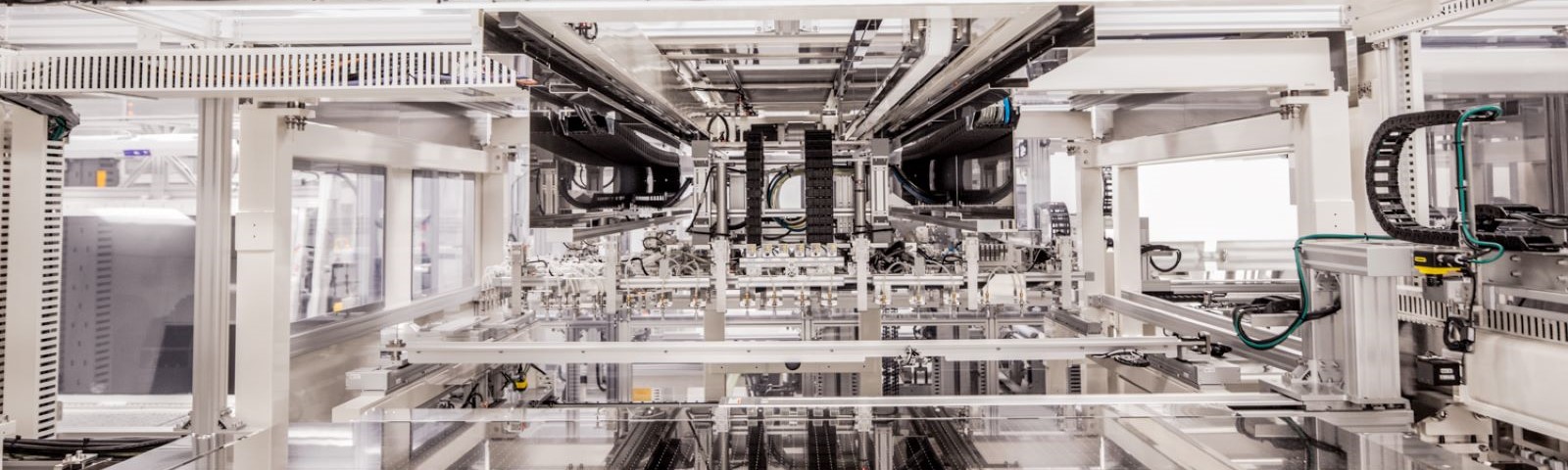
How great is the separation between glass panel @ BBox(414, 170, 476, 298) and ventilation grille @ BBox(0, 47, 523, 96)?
8.54 feet

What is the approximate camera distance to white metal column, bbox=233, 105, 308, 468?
2.21 meters

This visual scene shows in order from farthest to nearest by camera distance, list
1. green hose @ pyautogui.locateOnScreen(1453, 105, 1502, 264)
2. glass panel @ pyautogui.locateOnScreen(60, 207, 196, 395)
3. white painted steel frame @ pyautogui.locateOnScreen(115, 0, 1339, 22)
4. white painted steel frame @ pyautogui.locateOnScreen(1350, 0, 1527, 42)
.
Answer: glass panel @ pyautogui.locateOnScreen(60, 207, 196, 395), white painted steel frame @ pyautogui.locateOnScreen(1350, 0, 1527, 42), green hose @ pyautogui.locateOnScreen(1453, 105, 1502, 264), white painted steel frame @ pyautogui.locateOnScreen(115, 0, 1339, 22)

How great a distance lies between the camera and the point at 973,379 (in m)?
4.71

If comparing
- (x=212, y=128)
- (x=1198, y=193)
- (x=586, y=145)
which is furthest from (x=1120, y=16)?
(x=1198, y=193)

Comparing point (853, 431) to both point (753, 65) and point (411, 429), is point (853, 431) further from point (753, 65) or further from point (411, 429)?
point (753, 65)

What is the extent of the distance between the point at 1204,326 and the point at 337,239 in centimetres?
468

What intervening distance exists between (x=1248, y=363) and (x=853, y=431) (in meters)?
2.10

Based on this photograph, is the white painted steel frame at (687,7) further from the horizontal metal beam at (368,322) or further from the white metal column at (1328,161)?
the horizontal metal beam at (368,322)

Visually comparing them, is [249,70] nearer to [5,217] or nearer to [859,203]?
[5,217]

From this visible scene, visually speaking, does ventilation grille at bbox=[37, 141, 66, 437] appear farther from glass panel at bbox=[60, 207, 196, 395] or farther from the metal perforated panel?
the metal perforated panel


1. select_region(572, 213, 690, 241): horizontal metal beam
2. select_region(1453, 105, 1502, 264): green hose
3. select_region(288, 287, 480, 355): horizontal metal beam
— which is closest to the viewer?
select_region(1453, 105, 1502, 264): green hose

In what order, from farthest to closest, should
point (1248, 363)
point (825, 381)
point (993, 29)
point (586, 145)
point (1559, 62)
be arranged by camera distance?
point (825, 381) → point (1248, 363) → point (1559, 62) → point (586, 145) → point (993, 29)

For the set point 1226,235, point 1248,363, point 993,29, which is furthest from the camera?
point 1226,235

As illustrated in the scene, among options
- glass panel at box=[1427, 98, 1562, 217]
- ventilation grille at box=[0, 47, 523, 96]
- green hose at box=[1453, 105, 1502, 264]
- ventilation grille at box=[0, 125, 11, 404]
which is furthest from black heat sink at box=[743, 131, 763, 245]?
glass panel at box=[1427, 98, 1562, 217]
